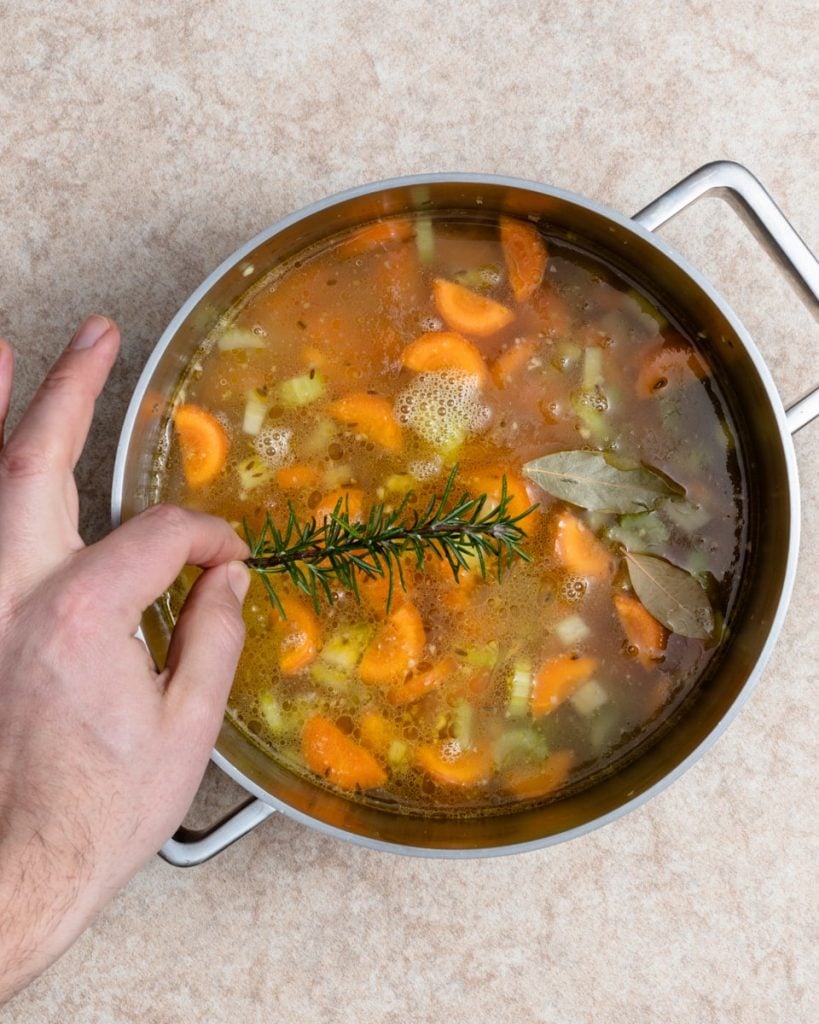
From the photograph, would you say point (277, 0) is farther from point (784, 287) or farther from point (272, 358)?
point (784, 287)

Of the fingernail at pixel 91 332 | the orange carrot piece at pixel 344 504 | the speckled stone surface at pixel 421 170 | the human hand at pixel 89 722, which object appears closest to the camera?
the human hand at pixel 89 722

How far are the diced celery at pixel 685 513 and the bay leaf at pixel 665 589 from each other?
2.7 inches

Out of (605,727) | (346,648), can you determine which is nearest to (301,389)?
(346,648)

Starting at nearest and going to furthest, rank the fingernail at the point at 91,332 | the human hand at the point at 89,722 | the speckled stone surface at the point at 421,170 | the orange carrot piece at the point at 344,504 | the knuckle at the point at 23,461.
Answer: the human hand at the point at 89,722, the knuckle at the point at 23,461, the fingernail at the point at 91,332, the orange carrot piece at the point at 344,504, the speckled stone surface at the point at 421,170

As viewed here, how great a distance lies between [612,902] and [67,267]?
1483 mm

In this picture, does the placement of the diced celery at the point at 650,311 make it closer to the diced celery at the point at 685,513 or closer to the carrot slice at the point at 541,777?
the diced celery at the point at 685,513

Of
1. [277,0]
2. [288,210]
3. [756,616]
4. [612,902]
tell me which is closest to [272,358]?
[288,210]

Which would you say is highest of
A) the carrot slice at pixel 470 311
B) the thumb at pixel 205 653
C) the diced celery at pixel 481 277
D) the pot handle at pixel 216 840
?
the diced celery at pixel 481 277

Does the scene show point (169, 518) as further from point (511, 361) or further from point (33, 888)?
point (511, 361)

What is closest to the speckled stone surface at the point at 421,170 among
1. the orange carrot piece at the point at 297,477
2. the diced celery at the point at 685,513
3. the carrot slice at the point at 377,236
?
the carrot slice at the point at 377,236

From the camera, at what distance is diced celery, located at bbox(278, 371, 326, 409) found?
1537mm

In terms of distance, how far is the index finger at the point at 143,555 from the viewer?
1162 millimetres

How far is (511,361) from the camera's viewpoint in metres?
1.53

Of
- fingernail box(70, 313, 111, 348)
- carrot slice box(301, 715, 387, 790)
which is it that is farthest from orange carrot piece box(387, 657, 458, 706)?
fingernail box(70, 313, 111, 348)
